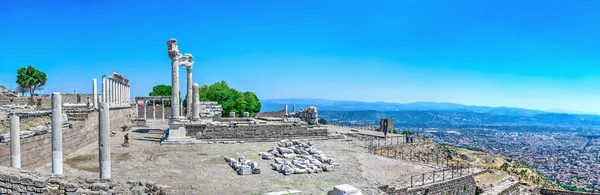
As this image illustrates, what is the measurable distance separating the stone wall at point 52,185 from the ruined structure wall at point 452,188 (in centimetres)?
1007

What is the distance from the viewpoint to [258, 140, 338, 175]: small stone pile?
1523 cm

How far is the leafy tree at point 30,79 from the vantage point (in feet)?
184

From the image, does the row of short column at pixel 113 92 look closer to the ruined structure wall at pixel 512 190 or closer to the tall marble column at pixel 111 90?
the tall marble column at pixel 111 90

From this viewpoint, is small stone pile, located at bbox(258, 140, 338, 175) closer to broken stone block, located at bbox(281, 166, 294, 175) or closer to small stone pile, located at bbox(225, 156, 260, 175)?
broken stone block, located at bbox(281, 166, 294, 175)

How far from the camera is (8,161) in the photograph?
13.4m

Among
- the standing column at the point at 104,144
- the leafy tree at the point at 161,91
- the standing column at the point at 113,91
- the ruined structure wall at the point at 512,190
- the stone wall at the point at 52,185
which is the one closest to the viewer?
the stone wall at the point at 52,185

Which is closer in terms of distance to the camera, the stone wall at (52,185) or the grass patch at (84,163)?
the stone wall at (52,185)

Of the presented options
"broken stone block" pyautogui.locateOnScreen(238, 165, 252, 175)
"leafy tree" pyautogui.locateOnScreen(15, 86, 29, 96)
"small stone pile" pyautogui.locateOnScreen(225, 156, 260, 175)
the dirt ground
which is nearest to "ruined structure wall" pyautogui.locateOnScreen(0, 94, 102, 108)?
"leafy tree" pyautogui.locateOnScreen(15, 86, 29, 96)

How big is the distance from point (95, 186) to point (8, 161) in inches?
274

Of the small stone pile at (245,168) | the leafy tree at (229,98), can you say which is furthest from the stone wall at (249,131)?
the leafy tree at (229,98)

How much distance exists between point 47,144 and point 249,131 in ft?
41.3

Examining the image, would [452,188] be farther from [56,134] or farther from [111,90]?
[111,90]

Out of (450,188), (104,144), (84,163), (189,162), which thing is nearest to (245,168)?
(189,162)

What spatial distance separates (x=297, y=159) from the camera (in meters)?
17.0
